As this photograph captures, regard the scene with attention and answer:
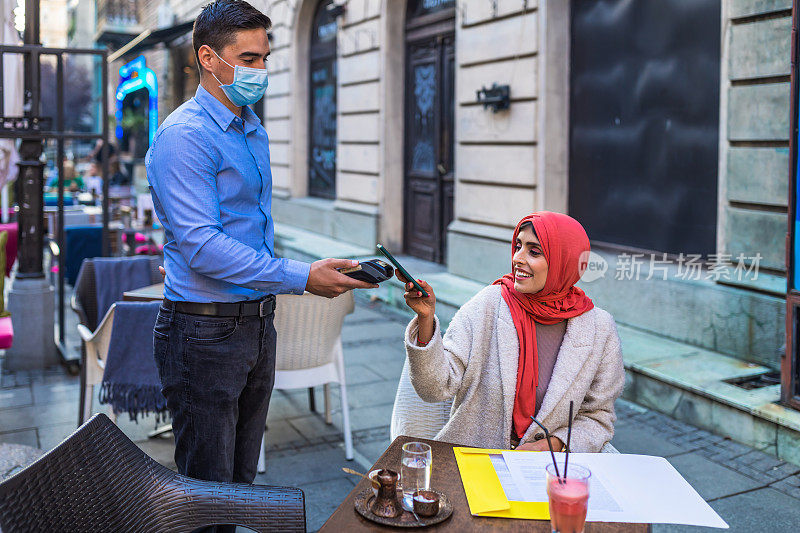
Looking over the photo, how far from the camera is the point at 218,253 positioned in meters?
2.49

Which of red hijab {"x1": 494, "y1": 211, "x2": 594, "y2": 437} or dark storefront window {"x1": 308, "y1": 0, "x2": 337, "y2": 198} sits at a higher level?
dark storefront window {"x1": 308, "y1": 0, "x2": 337, "y2": 198}

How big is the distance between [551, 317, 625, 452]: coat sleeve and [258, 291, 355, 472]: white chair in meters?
2.02

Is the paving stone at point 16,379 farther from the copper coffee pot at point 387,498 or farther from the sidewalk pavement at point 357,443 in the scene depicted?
the copper coffee pot at point 387,498

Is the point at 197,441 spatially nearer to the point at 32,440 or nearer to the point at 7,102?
the point at 32,440

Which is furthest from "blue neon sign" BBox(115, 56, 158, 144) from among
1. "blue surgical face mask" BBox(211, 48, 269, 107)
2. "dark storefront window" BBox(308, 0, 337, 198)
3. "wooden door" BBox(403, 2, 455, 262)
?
"blue surgical face mask" BBox(211, 48, 269, 107)

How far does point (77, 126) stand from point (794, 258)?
54.2 m

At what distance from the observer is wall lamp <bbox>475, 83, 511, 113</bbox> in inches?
331

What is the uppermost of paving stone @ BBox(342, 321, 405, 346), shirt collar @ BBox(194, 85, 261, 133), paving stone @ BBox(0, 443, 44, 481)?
shirt collar @ BBox(194, 85, 261, 133)

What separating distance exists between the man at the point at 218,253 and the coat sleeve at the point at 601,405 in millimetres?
866

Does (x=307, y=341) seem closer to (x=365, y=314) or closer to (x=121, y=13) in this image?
(x=365, y=314)

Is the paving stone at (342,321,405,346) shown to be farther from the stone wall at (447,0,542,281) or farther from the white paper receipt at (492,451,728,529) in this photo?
the white paper receipt at (492,451,728,529)

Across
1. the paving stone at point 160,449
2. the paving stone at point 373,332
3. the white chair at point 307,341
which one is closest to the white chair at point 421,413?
the white chair at point 307,341

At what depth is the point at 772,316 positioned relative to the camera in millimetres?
5617

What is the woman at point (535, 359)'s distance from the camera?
276 centimetres
